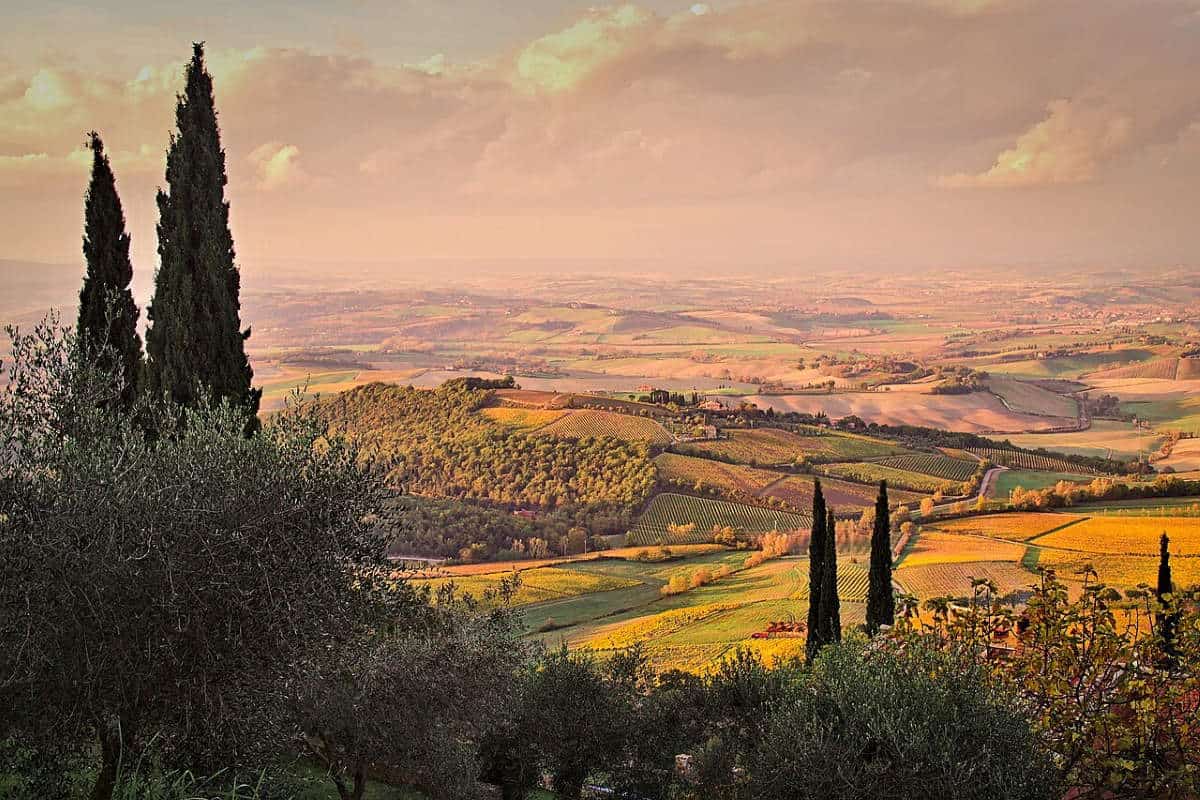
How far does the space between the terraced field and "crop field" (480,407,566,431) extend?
43.1m

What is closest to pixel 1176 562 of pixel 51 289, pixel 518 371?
pixel 51 289

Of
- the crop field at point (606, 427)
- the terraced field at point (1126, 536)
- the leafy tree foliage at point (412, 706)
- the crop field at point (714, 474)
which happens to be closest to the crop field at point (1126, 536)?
the terraced field at point (1126, 536)

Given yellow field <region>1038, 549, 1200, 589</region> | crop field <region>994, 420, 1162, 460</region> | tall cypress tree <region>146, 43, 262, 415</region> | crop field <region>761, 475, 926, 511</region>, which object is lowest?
crop field <region>761, 475, 926, 511</region>

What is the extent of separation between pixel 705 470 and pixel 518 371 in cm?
4756

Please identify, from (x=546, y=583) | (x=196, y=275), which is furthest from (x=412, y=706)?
(x=546, y=583)

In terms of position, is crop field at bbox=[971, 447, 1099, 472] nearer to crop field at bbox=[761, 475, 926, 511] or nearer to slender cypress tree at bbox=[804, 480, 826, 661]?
crop field at bbox=[761, 475, 926, 511]

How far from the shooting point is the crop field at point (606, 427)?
233 ft

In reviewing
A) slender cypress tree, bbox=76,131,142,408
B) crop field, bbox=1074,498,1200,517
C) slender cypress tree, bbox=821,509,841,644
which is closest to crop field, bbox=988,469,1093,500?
crop field, bbox=1074,498,1200,517

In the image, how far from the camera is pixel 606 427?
73.1 meters

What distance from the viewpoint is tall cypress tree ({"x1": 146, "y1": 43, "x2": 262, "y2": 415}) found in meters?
13.1

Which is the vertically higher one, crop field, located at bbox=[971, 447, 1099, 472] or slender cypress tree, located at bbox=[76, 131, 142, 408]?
slender cypress tree, located at bbox=[76, 131, 142, 408]

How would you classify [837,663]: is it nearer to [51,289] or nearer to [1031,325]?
[51,289]

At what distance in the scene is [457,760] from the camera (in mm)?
12297

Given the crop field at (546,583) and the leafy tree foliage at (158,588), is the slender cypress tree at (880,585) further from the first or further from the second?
the crop field at (546,583)
